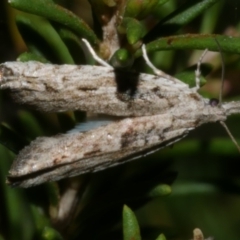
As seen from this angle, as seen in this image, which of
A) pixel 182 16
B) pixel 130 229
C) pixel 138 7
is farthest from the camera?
pixel 182 16

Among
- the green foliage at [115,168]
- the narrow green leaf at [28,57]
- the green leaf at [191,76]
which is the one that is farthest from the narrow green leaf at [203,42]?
the narrow green leaf at [28,57]

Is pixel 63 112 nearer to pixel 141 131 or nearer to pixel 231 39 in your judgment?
pixel 141 131

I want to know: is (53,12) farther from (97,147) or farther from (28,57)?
(97,147)

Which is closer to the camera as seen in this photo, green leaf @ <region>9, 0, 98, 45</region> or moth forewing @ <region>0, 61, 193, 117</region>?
green leaf @ <region>9, 0, 98, 45</region>

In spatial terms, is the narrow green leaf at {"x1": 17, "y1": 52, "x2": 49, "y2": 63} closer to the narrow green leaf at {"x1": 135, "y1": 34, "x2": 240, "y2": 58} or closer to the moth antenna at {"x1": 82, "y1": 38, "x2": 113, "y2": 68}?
the moth antenna at {"x1": 82, "y1": 38, "x2": 113, "y2": 68}

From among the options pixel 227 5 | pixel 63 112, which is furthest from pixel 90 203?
pixel 227 5

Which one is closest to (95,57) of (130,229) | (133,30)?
(133,30)

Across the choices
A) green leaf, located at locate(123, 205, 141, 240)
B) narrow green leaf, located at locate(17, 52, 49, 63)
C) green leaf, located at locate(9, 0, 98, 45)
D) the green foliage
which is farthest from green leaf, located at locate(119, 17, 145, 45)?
green leaf, located at locate(123, 205, 141, 240)
